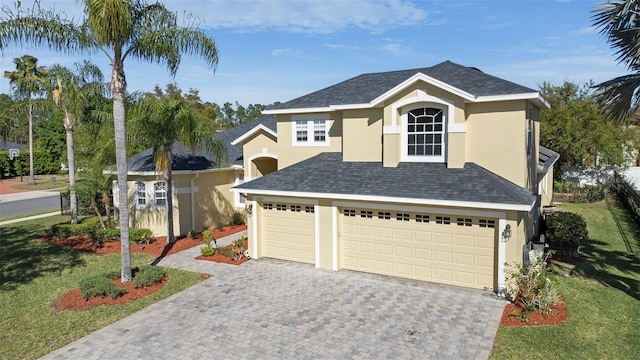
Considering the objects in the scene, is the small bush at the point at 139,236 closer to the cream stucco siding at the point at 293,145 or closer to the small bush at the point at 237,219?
the small bush at the point at 237,219

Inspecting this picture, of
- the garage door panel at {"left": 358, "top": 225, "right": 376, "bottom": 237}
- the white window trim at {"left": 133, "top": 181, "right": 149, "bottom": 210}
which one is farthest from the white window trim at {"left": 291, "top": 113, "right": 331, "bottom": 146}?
the white window trim at {"left": 133, "top": 181, "right": 149, "bottom": 210}

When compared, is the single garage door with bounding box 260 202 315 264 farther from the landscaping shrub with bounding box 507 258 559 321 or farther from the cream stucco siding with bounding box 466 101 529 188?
the landscaping shrub with bounding box 507 258 559 321

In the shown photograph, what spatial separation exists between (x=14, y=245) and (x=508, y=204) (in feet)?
66.5

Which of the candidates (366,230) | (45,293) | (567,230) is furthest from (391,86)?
(45,293)

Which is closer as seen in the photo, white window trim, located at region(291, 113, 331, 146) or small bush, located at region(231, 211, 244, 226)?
white window trim, located at region(291, 113, 331, 146)

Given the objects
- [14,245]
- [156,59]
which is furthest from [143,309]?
[14,245]

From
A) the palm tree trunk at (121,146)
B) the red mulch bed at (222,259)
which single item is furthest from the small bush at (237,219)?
the palm tree trunk at (121,146)

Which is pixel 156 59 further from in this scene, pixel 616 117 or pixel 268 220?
pixel 616 117

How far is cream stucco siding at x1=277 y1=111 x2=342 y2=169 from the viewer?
1697 centimetres

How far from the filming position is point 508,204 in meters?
10.6

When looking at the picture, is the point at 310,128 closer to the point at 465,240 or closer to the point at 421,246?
the point at 421,246

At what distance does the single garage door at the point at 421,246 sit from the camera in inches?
456

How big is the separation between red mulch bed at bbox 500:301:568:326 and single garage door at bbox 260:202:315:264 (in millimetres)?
6518

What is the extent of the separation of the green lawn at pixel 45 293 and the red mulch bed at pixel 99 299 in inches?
9.6
